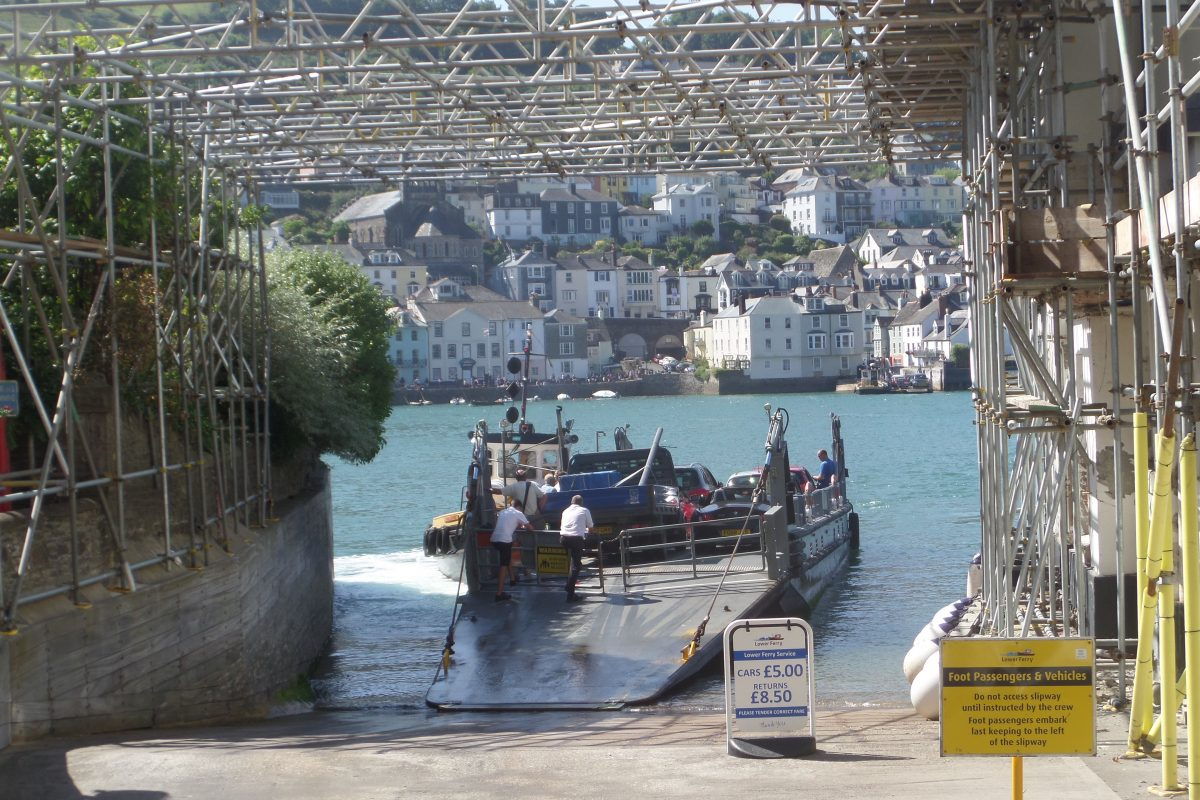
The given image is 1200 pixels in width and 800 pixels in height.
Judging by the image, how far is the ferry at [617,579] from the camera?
59.0ft

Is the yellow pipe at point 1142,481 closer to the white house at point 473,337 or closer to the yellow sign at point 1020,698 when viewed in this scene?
the yellow sign at point 1020,698

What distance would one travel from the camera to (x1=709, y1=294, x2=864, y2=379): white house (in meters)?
159

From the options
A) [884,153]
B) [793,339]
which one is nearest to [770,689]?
[884,153]

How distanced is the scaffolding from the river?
326cm

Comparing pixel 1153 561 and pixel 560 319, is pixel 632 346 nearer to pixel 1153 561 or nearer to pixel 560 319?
pixel 560 319

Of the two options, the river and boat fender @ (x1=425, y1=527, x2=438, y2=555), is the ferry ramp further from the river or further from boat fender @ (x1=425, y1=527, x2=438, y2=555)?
boat fender @ (x1=425, y1=527, x2=438, y2=555)

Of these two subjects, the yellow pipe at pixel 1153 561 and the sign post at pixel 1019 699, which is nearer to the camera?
the sign post at pixel 1019 699

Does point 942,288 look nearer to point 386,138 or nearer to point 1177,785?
point 386,138

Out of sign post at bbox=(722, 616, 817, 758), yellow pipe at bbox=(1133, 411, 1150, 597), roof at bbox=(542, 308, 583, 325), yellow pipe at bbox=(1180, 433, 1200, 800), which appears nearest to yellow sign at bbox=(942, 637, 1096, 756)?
yellow pipe at bbox=(1180, 433, 1200, 800)

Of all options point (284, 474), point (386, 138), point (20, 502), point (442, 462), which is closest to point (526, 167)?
point (386, 138)

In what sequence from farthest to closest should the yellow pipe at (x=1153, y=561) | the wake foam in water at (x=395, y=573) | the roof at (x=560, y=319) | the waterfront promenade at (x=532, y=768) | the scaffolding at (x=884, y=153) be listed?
the roof at (x=560, y=319)
the wake foam in water at (x=395, y=573)
the scaffolding at (x=884, y=153)
the waterfront promenade at (x=532, y=768)
the yellow pipe at (x=1153, y=561)

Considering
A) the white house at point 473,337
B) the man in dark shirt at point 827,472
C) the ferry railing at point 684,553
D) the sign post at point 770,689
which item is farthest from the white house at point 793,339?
the sign post at point 770,689

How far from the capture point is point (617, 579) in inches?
976

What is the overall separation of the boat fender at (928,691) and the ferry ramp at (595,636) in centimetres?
354
